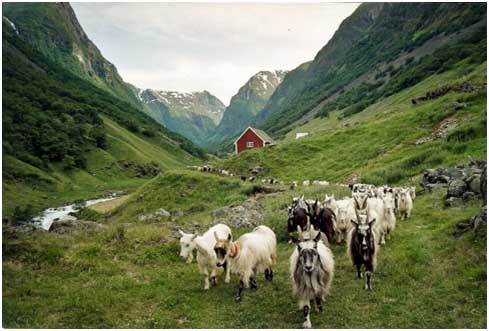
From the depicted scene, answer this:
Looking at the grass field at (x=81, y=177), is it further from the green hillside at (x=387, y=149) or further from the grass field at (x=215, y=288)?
the grass field at (x=215, y=288)

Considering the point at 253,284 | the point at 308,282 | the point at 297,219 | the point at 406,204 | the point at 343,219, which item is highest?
the point at 406,204

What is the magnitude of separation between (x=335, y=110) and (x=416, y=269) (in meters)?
125

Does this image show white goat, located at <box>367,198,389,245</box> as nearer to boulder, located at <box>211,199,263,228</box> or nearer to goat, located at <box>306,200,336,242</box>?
goat, located at <box>306,200,336,242</box>

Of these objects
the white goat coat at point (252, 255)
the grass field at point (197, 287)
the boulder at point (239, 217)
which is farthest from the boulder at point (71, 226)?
the white goat coat at point (252, 255)

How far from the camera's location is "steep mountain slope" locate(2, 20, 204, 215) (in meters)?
80.0

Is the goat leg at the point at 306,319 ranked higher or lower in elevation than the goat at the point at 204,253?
lower

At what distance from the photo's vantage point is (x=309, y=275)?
1083 cm

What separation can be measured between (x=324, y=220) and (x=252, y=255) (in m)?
6.58

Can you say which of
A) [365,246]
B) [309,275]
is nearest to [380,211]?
[365,246]

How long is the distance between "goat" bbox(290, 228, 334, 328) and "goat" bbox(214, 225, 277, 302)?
1985 millimetres

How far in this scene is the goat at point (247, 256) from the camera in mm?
12789

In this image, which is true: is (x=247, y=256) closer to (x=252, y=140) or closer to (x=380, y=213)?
(x=380, y=213)

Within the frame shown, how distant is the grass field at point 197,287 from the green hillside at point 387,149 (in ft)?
A: 63.2

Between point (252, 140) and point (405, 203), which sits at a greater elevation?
point (252, 140)
